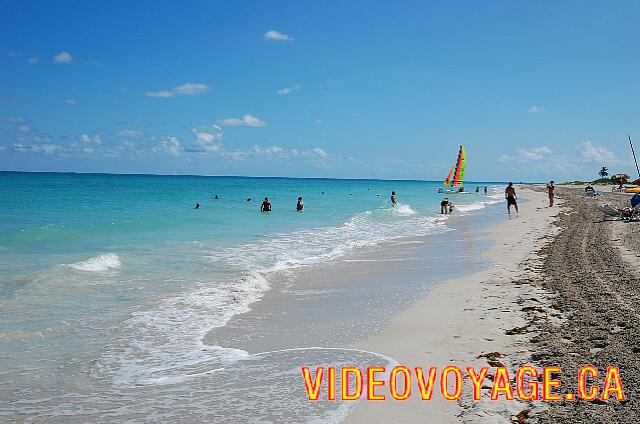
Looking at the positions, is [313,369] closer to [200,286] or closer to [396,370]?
[396,370]

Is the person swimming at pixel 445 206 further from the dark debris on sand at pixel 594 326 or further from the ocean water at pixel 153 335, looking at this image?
the dark debris on sand at pixel 594 326

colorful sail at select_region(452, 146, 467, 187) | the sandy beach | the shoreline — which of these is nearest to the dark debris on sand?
the sandy beach

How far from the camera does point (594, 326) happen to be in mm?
6566

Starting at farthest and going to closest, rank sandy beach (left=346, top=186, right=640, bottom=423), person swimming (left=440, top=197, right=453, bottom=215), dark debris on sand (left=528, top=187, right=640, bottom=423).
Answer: person swimming (left=440, top=197, right=453, bottom=215) → sandy beach (left=346, top=186, right=640, bottom=423) → dark debris on sand (left=528, top=187, right=640, bottom=423)

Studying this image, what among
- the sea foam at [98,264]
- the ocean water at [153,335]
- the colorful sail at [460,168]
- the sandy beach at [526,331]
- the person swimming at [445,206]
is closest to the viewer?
the sandy beach at [526,331]

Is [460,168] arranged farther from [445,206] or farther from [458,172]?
[445,206]

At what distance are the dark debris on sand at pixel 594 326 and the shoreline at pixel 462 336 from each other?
289mm

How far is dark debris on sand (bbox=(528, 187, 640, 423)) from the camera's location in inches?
167

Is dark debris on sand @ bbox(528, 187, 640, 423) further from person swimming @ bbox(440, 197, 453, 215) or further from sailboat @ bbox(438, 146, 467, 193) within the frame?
sailboat @ bbox(438, 146, 467, 193)

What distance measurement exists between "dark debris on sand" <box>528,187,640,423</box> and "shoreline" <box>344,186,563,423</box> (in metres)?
0.29

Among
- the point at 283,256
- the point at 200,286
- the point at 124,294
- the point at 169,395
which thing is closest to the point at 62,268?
the point at 124,294

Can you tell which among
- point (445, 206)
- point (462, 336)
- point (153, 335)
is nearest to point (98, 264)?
point (153, 335)

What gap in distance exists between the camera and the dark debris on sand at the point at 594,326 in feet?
14.0

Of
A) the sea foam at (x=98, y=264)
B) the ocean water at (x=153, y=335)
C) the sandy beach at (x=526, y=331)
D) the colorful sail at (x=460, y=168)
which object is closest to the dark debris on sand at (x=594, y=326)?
the sandy beach at (x=526, y=331)
